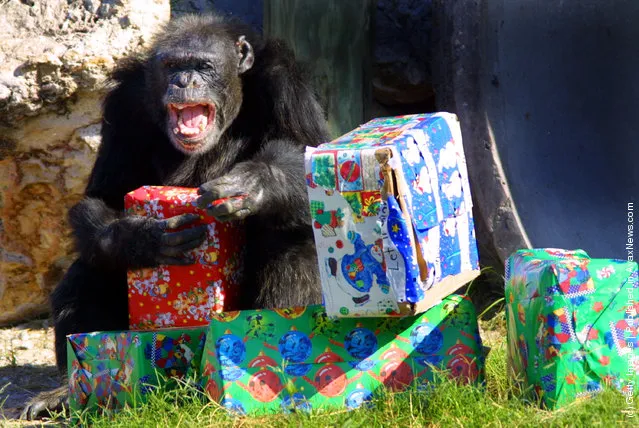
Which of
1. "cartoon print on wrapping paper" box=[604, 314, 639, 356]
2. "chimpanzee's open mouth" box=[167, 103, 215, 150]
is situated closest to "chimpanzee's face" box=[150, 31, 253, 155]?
"chimpanzee's open mouth" box=[167, 103, 215, 150]

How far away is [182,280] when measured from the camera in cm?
381

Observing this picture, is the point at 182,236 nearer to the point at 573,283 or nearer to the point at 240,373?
the point at 240,373

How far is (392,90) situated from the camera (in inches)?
255

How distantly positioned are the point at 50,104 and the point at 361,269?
2.96 metres

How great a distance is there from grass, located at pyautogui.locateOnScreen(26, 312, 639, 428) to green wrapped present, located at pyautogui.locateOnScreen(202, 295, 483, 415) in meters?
0.08

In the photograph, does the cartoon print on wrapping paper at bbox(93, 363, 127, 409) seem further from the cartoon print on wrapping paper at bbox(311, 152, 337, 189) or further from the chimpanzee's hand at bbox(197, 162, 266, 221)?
the cartoon print on wrapping paper at bbox(311, 152, 337, 189)

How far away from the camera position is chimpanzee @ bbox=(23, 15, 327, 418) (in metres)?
4.08

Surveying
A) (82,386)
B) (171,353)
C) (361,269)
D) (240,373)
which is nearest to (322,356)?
(240,373)

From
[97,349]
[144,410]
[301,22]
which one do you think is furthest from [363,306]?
[301,22]

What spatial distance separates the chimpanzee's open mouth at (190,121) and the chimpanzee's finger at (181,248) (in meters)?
0.70

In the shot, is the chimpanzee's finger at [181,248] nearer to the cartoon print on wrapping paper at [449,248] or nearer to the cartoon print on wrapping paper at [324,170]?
the cartoon print on wrapping paper at [324,170]

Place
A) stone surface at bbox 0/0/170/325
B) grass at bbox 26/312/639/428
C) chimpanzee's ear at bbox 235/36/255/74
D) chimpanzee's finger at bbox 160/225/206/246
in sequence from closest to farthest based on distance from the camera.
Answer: grass at bbox 26/312/639/428, chimpanzee's finger at bbox 160/225/206/246, chimpanzee's ear at bbox 235/36/255/74, stone surface at bbox 0/0/170/325

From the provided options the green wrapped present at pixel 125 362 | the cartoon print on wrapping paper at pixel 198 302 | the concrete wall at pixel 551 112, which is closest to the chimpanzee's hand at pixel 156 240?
the cartoon print on wrapping paper at pixel 198 302

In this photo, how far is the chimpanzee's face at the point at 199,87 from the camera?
14.3 ft
